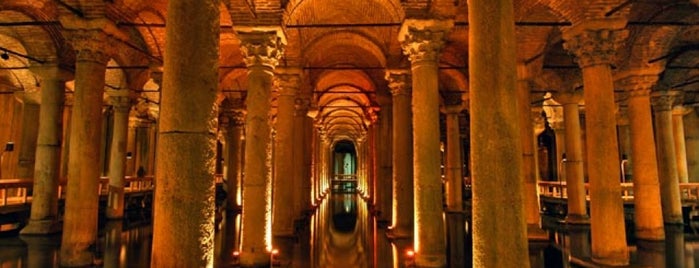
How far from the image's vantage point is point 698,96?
20.3 metres

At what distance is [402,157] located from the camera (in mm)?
11516

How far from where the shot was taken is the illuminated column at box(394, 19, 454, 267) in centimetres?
824

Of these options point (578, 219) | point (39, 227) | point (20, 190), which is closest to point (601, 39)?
point (578, 219)

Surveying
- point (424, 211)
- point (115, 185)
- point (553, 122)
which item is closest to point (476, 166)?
point (424, 211)

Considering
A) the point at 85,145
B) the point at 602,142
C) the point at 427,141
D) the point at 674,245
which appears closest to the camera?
the point at 602,142

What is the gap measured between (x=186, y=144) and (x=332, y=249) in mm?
7448

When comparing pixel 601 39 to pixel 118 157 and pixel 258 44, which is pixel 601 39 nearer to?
pixel 258 44

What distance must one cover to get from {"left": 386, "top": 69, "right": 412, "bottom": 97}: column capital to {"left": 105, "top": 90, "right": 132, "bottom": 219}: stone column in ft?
34.9

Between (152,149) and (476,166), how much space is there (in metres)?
23.3

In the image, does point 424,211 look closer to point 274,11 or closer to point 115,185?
point 274,11

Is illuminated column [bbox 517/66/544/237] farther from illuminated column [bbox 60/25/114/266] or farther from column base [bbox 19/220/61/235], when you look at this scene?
column base [bbox 19/220/61/235]

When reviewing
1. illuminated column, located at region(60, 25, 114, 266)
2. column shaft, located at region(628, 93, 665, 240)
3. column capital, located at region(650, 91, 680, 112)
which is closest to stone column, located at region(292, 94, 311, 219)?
illuminated column, located at region(60, 25, 114, 266)

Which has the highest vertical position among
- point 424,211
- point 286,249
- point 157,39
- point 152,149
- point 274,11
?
point 157,39

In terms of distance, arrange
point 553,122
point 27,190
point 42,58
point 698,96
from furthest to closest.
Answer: point 553,122
point 698,96
point 27,190
point 42,58
